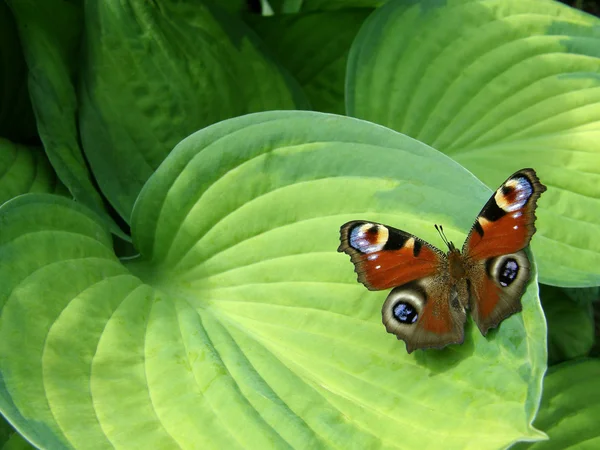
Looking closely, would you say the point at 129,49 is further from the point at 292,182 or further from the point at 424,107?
the point at 424,107

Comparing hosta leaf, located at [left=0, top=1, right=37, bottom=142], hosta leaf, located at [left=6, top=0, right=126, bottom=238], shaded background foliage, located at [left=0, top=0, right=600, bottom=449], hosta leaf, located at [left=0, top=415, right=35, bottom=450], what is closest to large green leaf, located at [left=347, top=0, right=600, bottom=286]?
shaded background foliage, located at [left=0, top=0, right=600, bottom=449]

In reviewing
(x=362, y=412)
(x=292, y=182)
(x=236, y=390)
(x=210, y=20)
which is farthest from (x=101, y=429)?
(x=210, y=20)

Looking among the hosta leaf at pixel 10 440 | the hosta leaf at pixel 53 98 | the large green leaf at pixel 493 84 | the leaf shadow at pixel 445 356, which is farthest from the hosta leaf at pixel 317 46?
the hosta leaf at pixel 10 440

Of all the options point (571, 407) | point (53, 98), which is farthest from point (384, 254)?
point (53, 98)

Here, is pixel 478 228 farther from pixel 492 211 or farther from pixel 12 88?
pixel 12 88

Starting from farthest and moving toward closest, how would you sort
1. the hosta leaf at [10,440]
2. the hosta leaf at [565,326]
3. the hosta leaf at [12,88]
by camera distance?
the hosta leaf at [565,326] → the hosta leaf at [12,88] → the hosta leaf at [10,440]

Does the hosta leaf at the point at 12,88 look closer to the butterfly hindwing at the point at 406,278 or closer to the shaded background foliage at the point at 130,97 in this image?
the shaded background foliage at the point at 130,97
